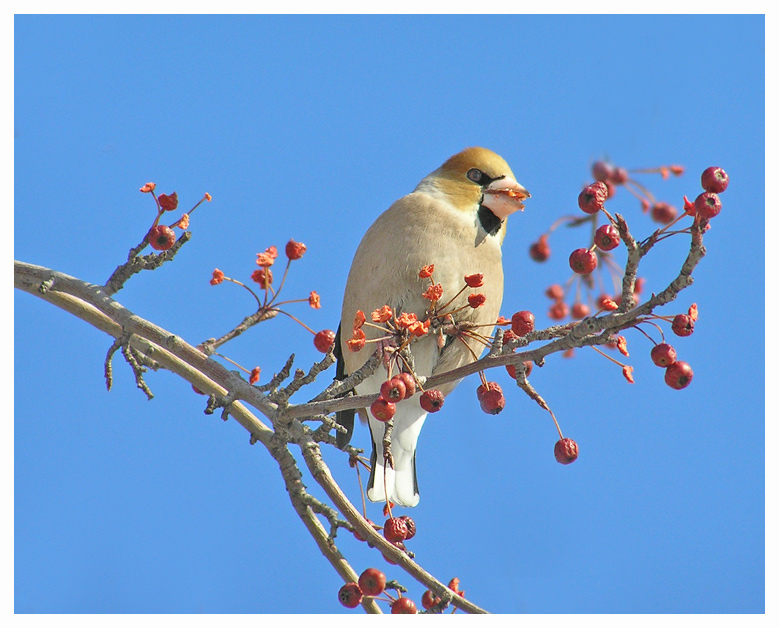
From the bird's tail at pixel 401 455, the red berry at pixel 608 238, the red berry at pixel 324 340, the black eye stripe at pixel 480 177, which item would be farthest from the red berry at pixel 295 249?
the black eye stripe at pixel 480 177

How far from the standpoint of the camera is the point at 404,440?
3.46 meters

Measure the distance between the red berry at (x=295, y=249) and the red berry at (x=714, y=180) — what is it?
1.32 meters

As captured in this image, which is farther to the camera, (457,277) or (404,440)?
(404,440)

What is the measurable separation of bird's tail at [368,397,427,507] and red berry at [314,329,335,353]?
2.78ft

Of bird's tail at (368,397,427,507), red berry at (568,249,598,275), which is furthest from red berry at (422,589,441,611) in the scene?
red berry at (568,249,598,275)

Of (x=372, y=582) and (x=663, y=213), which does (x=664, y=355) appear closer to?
(x=372, y=582)

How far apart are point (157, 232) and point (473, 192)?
1588mm

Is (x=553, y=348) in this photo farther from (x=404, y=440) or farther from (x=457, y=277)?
(x=404, y=440)

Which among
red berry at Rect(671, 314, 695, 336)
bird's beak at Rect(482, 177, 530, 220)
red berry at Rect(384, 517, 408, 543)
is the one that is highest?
bird's beak at Rect(482, 177, 530, 220)

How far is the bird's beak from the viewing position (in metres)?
3.39

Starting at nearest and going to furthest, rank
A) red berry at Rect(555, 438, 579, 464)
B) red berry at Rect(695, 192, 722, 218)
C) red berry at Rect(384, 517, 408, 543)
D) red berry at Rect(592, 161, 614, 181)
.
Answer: red berry at Rect(695, 192, 722, 218) < red berry at Rect(555, 438, 579, 464) < red berry at Rect(384, 517, 408, 543) < red berry at Rect(592, 161, 614, 181)

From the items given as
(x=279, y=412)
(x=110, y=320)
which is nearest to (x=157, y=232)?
(x=110, y=320)

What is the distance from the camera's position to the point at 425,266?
2.89 meters

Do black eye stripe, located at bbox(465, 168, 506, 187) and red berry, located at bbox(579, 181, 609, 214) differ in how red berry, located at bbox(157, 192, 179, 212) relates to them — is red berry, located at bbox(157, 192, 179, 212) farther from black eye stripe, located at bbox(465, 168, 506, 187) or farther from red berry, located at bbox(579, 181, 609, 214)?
black eye stripe, located at bbox(465, 168, 506, 187)
